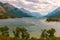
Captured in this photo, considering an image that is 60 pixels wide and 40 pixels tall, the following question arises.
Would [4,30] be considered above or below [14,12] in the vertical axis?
below

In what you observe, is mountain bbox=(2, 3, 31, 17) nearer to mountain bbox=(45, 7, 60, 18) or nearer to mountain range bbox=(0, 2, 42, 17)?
mountain range bbox=(0, 2, 42, 17)

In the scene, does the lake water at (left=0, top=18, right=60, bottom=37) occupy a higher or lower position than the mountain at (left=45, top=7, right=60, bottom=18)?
lower

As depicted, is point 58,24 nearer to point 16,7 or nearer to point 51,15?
point 51,15

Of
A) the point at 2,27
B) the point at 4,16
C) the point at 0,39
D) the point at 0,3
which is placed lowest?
the point at 0,39

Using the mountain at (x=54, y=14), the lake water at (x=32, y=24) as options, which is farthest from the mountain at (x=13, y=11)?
the mountain at (x=54, y=14)

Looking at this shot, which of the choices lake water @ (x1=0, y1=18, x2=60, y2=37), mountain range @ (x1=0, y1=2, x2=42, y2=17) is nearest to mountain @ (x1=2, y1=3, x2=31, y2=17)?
mountain range @ (x1=0, y1=2, x2=42, y2=17)

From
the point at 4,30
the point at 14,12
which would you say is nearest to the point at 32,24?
the point at 14,12

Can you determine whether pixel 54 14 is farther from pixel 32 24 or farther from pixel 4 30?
pixel 4 30

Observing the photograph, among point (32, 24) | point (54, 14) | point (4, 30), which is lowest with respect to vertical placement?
point (4, 30)

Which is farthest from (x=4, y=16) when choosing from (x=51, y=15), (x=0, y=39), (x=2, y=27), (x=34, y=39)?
(x=51, y=15)
